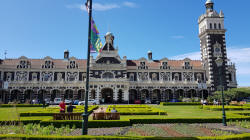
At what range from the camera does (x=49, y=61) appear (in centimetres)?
5697

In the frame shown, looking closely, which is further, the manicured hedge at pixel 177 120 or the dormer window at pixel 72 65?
the dormer window at pixel 72 65

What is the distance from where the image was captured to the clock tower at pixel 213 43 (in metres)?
53.9

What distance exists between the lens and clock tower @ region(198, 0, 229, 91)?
53919mm

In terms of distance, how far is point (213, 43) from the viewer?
55938 millimetres

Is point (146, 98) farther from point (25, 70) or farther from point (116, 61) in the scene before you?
point (25, 70)

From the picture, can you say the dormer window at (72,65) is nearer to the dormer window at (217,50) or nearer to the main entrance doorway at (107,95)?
the main entrance doorway at (107,95)

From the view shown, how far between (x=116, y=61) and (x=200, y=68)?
27.4 meters

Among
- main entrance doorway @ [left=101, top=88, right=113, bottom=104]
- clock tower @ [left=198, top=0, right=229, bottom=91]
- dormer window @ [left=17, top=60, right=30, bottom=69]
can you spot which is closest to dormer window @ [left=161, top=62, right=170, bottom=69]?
clock tower @ [left=198, top=0, right=229, bottom=91]

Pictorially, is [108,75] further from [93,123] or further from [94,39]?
[94,39]

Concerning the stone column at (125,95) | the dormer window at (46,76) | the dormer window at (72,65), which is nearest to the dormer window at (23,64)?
the dormer window at (46,76)

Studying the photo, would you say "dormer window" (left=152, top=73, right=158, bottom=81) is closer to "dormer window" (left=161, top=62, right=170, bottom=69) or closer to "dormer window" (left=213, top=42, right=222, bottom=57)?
"dormer window" (left=161, top=62, right=170, bottom=69)

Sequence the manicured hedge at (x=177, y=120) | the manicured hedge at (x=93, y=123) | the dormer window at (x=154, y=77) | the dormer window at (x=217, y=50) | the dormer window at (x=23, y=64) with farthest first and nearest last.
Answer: the dormer window at (x=154, y=77)
the dormer window at (x=23, y=64)
the dormer window at (x=217, y=50)
the manicured hedge at (x=177, y=120)
the manicured hedge at (x=93, y=123)

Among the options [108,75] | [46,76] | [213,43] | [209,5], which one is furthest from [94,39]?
[209,5]

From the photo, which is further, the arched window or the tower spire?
the tower spire
